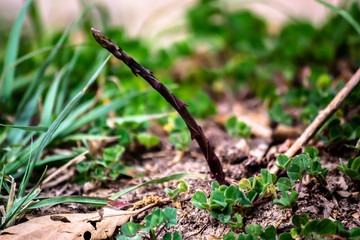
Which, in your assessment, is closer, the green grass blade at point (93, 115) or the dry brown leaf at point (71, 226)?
the dry brown leaf at point (71, 226)

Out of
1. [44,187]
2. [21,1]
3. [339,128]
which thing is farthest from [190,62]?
[21,1]

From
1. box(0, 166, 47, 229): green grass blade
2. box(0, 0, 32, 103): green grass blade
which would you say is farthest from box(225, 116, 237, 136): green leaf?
box(0, 0, 32, 103): green grass blade

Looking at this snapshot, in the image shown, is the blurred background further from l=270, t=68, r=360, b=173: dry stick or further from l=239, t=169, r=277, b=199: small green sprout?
l=239, t=169, r=277, b=199: small green sprout

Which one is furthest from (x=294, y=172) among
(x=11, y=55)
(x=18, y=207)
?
(x=11, y=55)

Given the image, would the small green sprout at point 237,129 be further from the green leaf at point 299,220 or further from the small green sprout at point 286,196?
the green leaf at point 299,220

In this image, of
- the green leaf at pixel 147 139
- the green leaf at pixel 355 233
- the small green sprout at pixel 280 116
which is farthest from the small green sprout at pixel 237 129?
the green leaf at pixel 355 233

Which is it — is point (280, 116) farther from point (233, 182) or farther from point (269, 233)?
point (269, 233)
